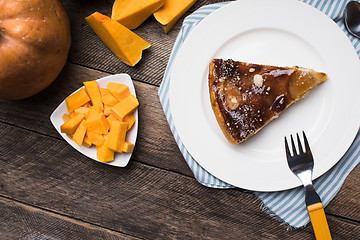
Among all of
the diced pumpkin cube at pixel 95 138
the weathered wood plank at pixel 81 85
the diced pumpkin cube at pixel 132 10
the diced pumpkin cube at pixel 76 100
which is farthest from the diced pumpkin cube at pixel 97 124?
the diced pumpkin cube at pixel 132 10

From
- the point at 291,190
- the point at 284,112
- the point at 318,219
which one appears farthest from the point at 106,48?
the point at 318,219

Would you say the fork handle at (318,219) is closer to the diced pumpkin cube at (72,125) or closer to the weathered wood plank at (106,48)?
the weathered wood plank at (106,48)

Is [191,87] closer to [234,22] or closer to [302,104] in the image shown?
[234,22]

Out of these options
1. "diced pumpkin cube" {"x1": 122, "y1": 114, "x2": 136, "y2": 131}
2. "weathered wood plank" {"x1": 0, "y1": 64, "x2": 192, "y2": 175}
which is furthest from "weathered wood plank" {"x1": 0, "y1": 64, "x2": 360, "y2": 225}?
"diced pumpkin cube" {"x1": 122, "y1": 114, "x2": 136, "y2": 131}

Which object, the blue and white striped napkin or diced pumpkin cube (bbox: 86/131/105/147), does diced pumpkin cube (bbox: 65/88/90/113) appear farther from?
the blue and white striped napkin

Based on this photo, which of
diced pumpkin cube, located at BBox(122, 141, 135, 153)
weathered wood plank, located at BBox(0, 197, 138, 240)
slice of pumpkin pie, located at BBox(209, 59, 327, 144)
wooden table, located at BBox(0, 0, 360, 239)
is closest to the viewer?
slice of pumpkin pie, located at BBox(209, 59, 327, 144)

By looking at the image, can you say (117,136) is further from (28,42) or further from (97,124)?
(28,42)

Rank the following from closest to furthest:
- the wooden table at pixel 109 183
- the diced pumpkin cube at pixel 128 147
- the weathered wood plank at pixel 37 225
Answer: the diced pumpkin cube at pixel 128 147 < the wooden table at pixel 109 183 < the weathered wood plank at pixel 37 225
